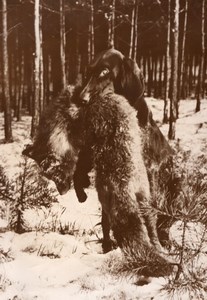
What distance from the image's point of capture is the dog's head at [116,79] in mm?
1792

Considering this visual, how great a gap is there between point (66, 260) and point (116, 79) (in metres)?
0.86

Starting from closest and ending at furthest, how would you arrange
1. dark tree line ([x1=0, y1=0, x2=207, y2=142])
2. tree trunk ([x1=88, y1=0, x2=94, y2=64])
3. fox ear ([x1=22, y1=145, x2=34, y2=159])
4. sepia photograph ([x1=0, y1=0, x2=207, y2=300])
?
1. sepia photograph ([x1=0, y1=0, x2=207, y2=300])
2. fox ear ([x1=22, y1=145, x2=34, y2=159])
3. tree trunk ([x1=88, y1=0, x2=94, y2=64])
4. dark tree line ([x1=0, y1=0, x2=207, y2=142])

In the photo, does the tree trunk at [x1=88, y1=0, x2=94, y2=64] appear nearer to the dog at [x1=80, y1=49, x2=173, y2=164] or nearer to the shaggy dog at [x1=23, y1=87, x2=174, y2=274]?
the dog at [x1=80, y1=49, x2=173, y2=164]

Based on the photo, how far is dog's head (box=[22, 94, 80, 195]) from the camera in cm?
186

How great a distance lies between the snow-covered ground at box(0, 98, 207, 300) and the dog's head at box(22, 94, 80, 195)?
0.15 m

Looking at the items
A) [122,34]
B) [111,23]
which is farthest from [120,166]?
[111,23]

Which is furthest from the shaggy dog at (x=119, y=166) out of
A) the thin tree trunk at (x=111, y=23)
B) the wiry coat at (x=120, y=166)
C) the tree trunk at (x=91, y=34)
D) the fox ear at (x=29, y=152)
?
the thin tree trunk at (x=111, y=23)

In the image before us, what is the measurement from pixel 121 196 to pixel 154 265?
1.00 feet

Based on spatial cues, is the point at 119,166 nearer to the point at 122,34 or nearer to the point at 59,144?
the point at 59,144

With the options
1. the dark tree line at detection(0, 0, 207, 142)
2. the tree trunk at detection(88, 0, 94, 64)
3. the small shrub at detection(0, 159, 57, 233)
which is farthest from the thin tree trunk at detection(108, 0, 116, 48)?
the small shrub at detection(0, 159, 57, 233)

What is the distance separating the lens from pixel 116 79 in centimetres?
179

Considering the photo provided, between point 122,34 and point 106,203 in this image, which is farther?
point 122,34

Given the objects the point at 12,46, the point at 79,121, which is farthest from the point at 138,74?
the point at 12,46

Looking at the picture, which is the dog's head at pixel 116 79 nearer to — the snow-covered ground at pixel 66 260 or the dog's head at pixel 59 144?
the dog's head at pixel 59 144
